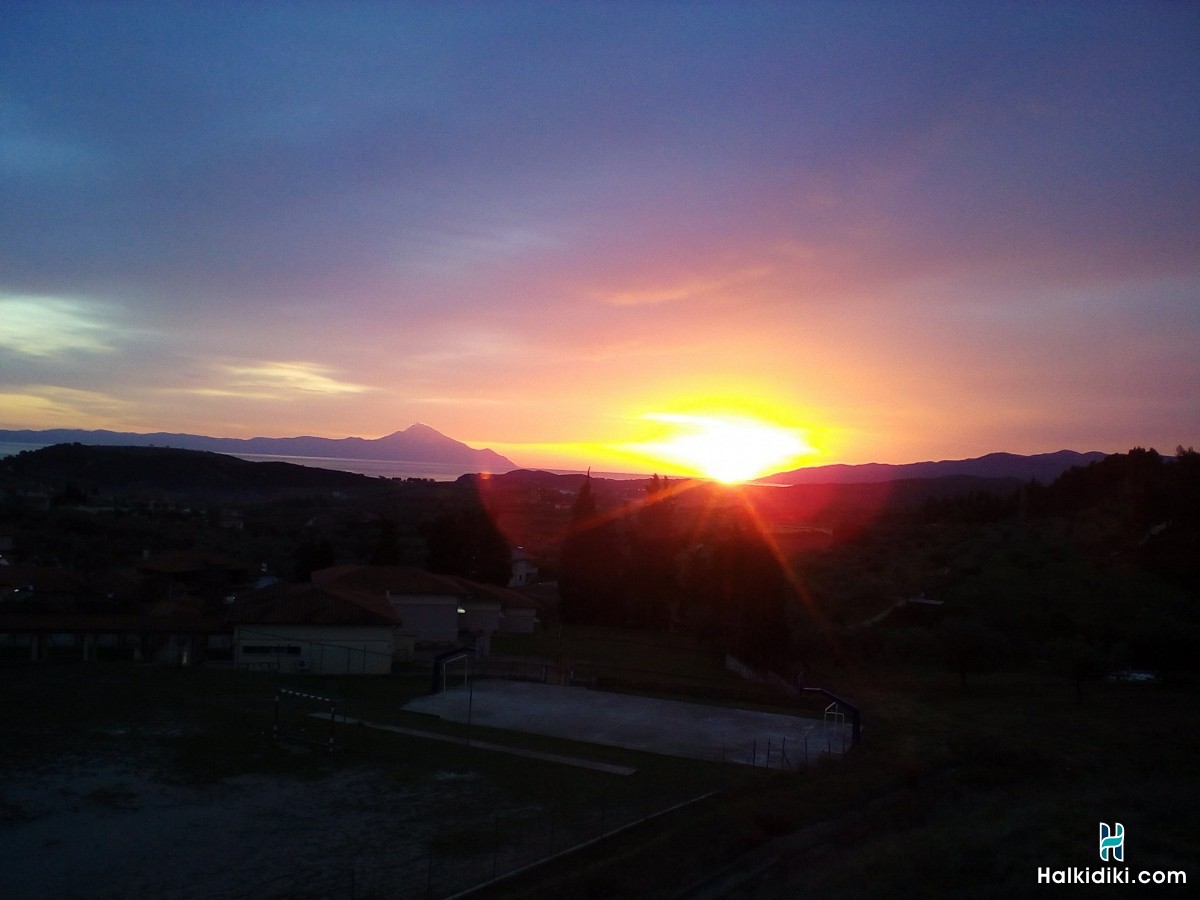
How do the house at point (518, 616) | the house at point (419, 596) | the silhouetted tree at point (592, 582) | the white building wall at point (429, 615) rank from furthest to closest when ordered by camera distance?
the silhouetted tree at point (592, 582)
the house at point (518, 616)
the white building wall at point (429, 615)
the house at point (419, 596)

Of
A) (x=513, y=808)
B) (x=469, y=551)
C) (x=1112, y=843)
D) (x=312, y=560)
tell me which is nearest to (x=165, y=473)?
(x=312, y=560)

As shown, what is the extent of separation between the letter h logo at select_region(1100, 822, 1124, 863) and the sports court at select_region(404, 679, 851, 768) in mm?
8965

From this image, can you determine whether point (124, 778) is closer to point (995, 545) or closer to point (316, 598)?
point (316, 598)

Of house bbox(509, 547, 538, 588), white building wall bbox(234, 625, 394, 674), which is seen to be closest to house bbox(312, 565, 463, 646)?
white building wall bbox(234, 625, 394, 674)

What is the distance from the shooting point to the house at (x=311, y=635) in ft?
102

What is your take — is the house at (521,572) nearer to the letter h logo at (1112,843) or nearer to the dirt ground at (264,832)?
the dirt ground at (264,832)

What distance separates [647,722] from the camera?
83.0 ft

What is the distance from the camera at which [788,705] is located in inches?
1161

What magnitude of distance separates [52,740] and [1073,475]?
6950cm

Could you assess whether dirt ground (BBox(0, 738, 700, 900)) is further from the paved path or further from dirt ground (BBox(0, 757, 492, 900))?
the paved path

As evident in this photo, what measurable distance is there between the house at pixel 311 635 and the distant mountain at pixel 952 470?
361 feet

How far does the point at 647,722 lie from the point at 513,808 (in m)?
9.58

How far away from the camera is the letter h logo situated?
450 inches

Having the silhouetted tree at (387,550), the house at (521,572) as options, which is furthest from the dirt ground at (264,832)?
the house at (521,572)
